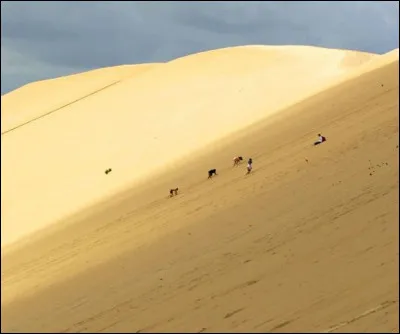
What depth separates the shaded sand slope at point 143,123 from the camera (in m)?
26.1

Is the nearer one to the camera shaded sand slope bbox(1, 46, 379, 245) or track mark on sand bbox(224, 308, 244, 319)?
track mark on sand bbox(224, 308, 244, 319)

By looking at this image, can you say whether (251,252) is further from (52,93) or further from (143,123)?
(52,93)

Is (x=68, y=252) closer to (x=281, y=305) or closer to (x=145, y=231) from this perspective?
(x=145, y=231)

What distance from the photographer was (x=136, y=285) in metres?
11.7

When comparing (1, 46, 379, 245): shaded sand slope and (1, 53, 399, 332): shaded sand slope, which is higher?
(1, 46, 379, 245): shaded sand slope

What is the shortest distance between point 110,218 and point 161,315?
982 centimetres

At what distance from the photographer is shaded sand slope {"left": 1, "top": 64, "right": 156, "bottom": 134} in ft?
140

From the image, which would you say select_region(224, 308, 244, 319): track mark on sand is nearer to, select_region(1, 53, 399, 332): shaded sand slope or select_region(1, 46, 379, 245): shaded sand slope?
select_region(1, 53, 399, 332): shaded sand slope

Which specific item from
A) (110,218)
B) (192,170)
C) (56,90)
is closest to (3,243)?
(110,218)

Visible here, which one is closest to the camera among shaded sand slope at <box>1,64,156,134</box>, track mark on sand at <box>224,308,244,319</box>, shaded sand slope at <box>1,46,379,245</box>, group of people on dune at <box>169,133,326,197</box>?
track mark on sand at <box>224,308,244,319</box>

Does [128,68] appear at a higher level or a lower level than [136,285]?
higher

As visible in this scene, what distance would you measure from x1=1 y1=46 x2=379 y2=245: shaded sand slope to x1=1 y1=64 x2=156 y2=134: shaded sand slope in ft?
7.84

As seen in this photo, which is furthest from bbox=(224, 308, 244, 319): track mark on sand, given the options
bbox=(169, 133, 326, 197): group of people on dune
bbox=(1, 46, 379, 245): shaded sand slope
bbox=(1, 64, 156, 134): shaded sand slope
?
bbox=(1, 64, 156, 134): shaded sand slope

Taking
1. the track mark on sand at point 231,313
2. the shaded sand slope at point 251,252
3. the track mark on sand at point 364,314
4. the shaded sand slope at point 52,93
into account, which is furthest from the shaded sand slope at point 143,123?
the track mark on sand at point 364,314
